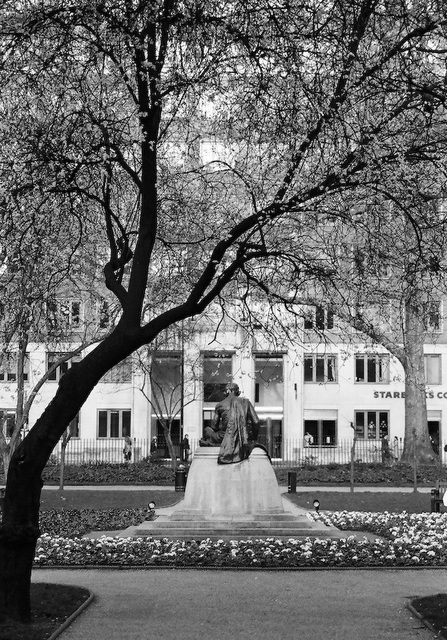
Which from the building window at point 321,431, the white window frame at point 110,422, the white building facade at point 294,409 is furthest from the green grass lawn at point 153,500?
the building window at point 321,431

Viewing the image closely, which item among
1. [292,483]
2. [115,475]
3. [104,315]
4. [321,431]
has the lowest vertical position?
[115,475]

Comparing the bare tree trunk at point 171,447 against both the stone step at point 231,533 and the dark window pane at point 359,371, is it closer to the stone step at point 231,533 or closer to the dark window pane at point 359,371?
the dark window pane at point 359,371

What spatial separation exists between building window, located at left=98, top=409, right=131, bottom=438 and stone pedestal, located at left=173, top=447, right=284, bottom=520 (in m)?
35.1

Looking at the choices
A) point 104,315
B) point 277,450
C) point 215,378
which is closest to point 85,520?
point 104,315

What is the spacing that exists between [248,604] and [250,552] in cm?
368

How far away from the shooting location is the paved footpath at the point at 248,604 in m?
9.53

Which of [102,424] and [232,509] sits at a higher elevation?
[102,424]

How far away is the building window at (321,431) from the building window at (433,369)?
17.8ft

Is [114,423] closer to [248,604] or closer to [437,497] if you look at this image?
[437,497]

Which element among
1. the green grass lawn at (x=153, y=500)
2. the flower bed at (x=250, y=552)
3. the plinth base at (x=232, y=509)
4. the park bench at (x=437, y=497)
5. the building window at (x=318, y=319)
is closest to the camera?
the green grass lawn at (x=153, y=500)

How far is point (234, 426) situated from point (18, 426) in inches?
360

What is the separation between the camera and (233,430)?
18125mm

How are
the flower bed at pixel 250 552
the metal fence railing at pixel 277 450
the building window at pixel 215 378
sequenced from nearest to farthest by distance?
the flower bed at pixel 250 552
the metal fence railing at pixel 277 450
the building window at pixel 215 378

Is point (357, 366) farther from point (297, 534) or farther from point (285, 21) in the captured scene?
point (285, 21)
